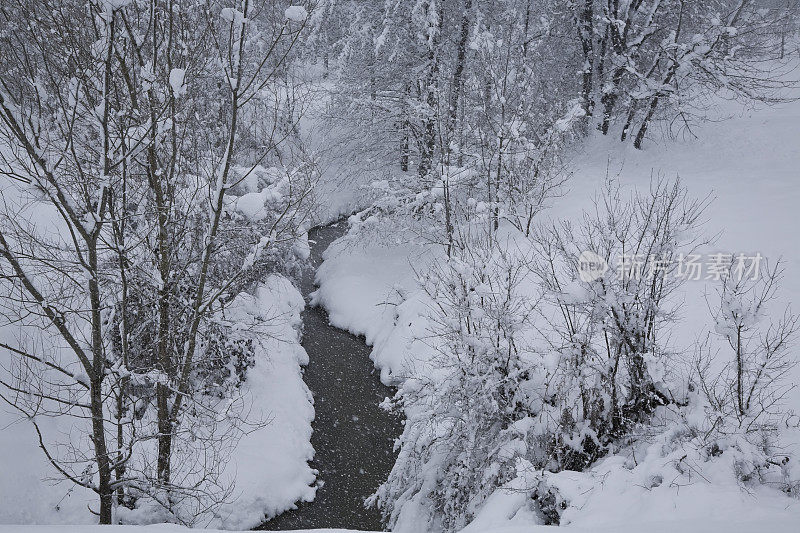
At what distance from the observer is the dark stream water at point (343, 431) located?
911cm

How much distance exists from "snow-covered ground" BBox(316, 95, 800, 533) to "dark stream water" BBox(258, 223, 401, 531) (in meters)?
0.56

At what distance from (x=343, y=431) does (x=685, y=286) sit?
775 centimetres

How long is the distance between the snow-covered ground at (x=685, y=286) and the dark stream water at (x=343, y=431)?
22.0 inches

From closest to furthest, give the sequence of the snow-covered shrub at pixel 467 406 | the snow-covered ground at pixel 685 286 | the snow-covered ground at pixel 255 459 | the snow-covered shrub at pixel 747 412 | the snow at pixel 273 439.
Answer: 1. the snow-covered ground at pixel 685 286
2. the snow-covered shrub at pixel 747 412
3. the snow-covered shrub at pixel 467 406
4. the snow-covered ground at pixel 255 459
5. the snow at pixel 273 439

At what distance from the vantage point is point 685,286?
9562 mm

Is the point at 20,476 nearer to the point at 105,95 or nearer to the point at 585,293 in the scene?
the point at 105,95

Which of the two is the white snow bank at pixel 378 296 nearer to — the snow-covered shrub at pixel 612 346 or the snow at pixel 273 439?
the snow at pixel 273 439

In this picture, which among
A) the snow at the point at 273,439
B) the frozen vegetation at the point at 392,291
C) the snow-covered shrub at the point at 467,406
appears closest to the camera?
the frozen vegetation at the point at 392,291

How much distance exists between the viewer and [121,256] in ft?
18.4

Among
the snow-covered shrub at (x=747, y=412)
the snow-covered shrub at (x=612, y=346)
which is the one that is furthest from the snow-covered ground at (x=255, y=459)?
the snow-covered shrub at (x=747, y=412)

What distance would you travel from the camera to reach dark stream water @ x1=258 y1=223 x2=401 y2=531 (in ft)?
29.9

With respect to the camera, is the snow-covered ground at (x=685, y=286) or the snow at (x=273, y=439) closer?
the snow-covered ground at (x=685, y=286)

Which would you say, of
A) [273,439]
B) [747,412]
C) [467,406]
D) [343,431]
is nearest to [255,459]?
[273,439]

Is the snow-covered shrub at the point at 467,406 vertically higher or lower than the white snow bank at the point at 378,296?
lower
